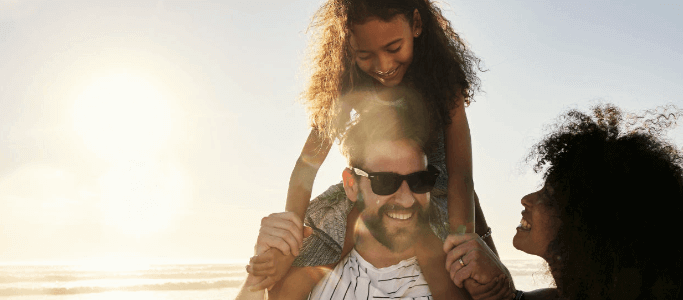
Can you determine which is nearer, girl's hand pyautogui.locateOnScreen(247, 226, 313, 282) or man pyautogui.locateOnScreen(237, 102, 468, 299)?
girl's hand pyautogui.locateOnScreen(247, 226, 313, 282)

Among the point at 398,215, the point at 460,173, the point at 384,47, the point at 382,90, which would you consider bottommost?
the point at 398,215

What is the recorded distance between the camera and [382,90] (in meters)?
3.94

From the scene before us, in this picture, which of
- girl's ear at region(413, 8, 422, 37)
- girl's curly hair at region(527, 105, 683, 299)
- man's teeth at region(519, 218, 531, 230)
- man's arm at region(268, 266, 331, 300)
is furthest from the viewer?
girl's ear at region(413, 8, 422, 37)

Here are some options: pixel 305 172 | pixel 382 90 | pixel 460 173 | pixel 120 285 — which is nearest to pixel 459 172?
pixel 460 173

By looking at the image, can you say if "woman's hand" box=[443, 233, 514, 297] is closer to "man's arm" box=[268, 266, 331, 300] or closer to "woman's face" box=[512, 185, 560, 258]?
"woman's face" box=[512, 185, 560, 258]

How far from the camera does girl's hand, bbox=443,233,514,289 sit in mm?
2770

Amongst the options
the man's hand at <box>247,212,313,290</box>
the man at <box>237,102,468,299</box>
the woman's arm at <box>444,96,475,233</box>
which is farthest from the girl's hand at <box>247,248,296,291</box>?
the woman's arm at <box>444,96,475,233</box>

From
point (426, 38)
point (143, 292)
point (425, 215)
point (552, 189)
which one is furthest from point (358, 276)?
point (143, 292)

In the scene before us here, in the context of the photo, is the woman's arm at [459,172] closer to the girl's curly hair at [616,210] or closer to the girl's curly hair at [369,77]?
the girl's curly hair at [369,77]

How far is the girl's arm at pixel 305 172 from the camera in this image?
3822 mm

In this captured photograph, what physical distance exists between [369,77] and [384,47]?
1.32 ft

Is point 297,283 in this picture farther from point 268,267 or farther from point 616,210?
point 616,210

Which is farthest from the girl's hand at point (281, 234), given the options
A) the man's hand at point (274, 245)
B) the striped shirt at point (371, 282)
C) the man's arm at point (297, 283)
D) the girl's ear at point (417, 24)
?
the girl's ear at point (417, 24)

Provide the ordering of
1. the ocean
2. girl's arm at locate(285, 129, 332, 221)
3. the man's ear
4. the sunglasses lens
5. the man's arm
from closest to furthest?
the man's arm
the sunglasses lens
the man's ear
girl's arm at locate(285, 129, 332, 221)
the ocean
